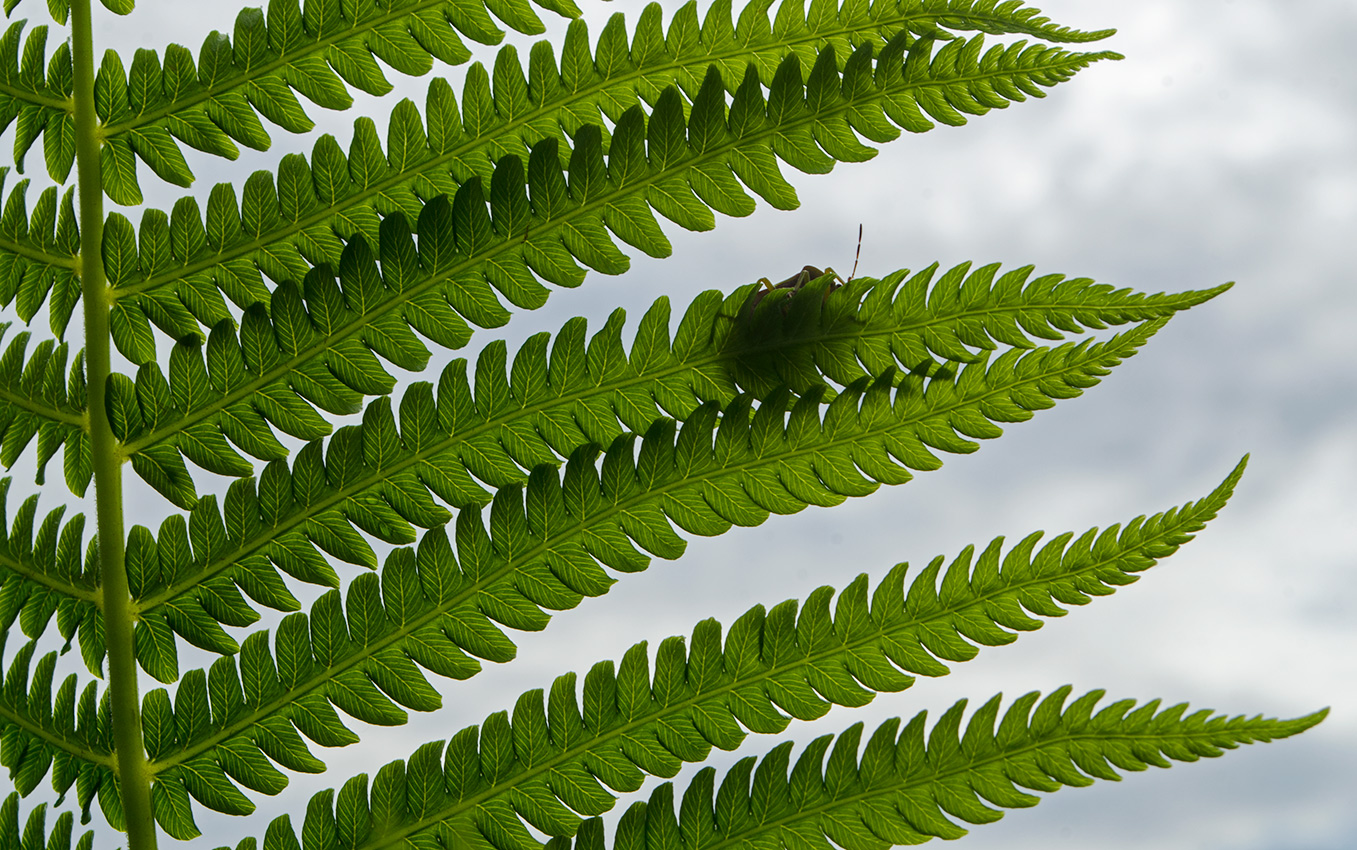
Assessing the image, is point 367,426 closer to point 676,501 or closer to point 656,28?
point 676,501

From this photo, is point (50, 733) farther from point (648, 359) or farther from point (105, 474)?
point (648, 359)

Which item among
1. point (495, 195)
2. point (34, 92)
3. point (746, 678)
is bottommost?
point (746, 678)

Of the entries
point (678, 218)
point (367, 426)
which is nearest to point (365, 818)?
point (367, 426)

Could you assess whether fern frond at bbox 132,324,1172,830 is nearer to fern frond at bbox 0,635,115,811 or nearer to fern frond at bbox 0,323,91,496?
fern frond at bbox 0,635,115,811

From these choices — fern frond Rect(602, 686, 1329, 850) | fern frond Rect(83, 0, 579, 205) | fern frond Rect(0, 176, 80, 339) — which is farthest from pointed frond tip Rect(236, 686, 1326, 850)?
fern frond Rect(83, 0, 579, 205)

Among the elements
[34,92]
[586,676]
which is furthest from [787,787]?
[34,92]

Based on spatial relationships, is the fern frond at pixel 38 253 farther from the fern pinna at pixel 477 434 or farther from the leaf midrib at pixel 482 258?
the leaf midrib at pixel 482 258

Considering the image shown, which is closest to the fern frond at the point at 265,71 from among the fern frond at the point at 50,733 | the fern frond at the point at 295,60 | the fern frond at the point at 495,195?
the fern frond at the point at 295,60

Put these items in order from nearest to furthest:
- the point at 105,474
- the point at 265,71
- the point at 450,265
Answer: the point at 105,474
the point at 450,265
the point at 265,71
